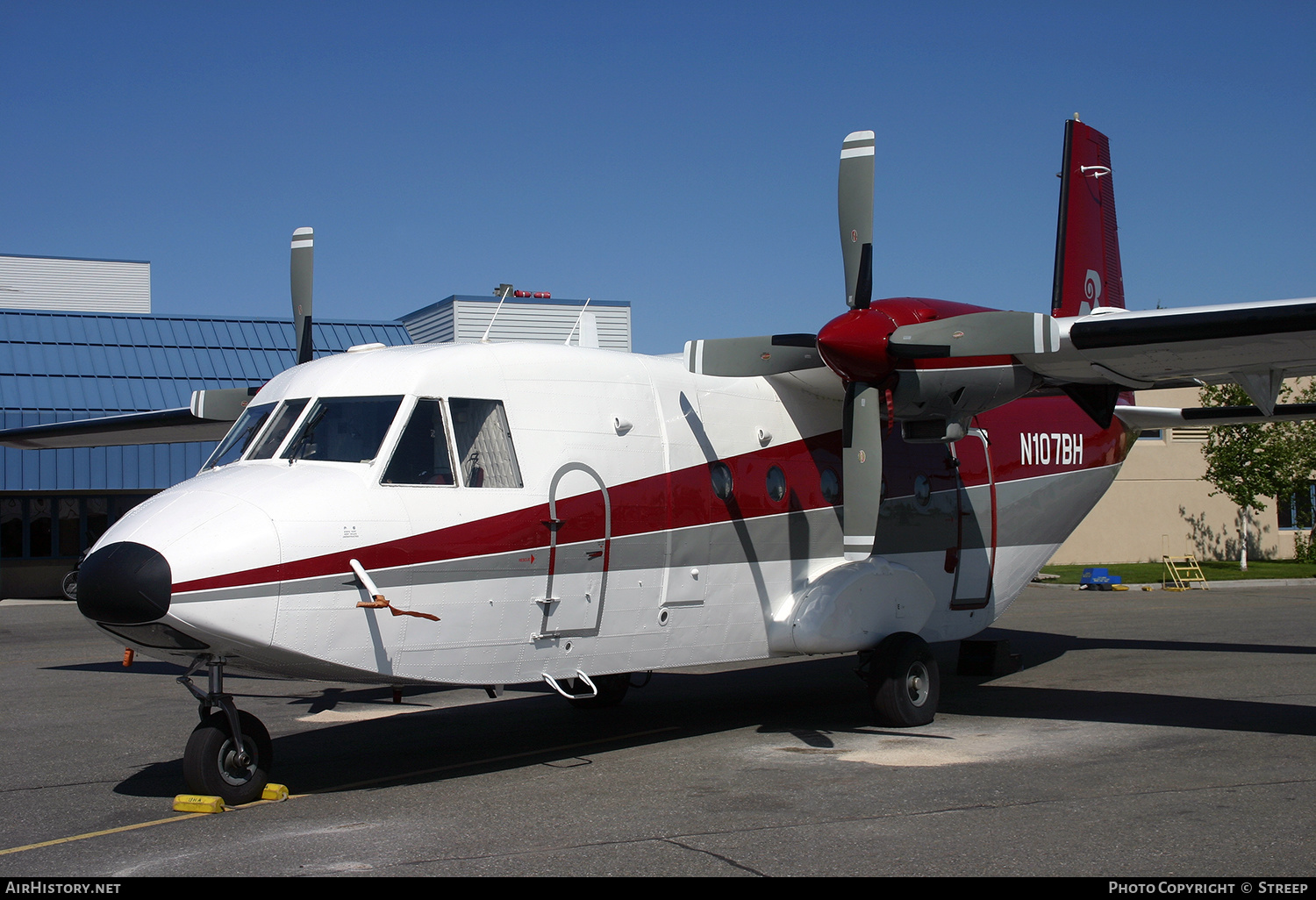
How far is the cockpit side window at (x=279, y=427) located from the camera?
8.36 metres

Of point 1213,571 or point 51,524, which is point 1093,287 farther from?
point 51,524

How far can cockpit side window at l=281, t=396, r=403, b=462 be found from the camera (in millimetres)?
8211

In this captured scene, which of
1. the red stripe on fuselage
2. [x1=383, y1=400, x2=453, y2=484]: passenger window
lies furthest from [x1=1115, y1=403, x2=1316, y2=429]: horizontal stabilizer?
[x1=383, y1=400, x2=453, y2=484]: passenger window

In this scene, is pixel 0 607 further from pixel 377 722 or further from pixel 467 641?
pixel 467 641

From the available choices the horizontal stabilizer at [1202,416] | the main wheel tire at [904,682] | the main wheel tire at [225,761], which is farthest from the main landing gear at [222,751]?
the horizontal stabilizer at [1202,416]

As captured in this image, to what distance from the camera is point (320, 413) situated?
8414 millimetres

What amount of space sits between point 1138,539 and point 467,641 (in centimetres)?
3598

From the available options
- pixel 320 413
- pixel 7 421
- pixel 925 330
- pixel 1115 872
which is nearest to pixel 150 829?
pixel 320 413

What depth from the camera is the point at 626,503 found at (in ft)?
30.9

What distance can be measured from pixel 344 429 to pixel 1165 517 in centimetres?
3746

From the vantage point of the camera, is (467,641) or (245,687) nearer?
(467,641)

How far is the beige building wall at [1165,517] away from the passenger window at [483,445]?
33597 mm

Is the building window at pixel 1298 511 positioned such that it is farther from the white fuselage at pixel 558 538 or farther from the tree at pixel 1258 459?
the white fuselage at pixel 558 538

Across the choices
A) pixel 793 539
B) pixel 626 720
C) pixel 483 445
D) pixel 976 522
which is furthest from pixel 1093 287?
pixel 483 445
